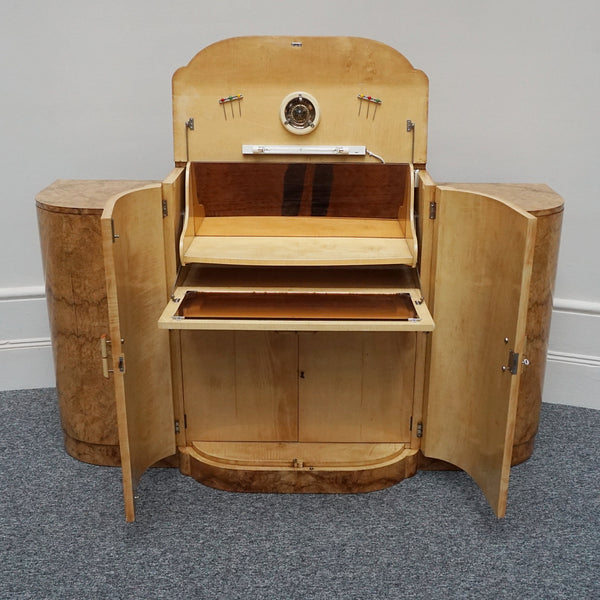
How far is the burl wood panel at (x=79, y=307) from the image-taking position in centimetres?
255

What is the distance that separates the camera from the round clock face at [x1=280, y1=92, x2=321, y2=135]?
257 centimetres

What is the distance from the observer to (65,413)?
2.86 m

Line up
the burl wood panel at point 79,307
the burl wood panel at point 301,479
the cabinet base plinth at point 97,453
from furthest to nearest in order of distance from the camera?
the cabinet base plinth at point 97,453, the burl wood panel at point 301,479, the burl wood panel at point 79,307

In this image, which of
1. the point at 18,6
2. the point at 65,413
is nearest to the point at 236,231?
the point at 65,413

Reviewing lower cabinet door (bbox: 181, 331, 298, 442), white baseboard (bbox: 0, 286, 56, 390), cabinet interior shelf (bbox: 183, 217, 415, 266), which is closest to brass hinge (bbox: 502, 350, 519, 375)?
cabinet interior shelf (bbox: 183, 217, 415, 266)

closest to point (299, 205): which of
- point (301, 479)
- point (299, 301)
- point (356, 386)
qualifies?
point (299, 301)

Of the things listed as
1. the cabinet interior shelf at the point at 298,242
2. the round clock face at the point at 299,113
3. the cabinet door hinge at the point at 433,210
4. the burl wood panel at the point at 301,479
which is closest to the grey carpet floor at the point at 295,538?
the burl wood panel at the point at 301,479

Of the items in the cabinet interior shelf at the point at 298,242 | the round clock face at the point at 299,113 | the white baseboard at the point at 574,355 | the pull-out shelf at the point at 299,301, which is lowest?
the white baseboard at the point at 574,355

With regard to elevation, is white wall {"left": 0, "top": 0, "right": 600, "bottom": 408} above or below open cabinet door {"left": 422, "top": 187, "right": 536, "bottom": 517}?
above

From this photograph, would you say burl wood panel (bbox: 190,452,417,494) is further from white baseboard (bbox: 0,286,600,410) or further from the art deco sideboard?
white baseboard (bbox: 0,286,600,410)

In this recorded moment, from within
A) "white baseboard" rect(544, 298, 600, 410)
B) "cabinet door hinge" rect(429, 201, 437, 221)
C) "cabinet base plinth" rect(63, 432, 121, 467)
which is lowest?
"cabinet base plinth" rect(63, 432, 121, 467)

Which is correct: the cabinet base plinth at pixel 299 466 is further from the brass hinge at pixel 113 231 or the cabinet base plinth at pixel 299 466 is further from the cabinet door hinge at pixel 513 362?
the brass hinge at pixel 113 231

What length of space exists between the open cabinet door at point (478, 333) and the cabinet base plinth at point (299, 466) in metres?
0.16

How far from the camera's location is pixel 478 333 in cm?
249
